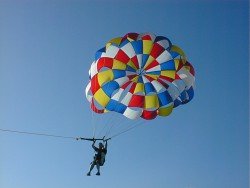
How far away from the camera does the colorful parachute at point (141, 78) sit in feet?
38.8

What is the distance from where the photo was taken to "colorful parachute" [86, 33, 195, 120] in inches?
465

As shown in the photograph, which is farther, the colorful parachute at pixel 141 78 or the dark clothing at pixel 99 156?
the colorful parachute at pixel 141 78

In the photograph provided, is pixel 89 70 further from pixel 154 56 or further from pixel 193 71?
pixel 193 71

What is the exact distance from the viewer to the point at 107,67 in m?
12.1

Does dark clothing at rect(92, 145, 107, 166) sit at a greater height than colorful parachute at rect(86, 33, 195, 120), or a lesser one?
lesser

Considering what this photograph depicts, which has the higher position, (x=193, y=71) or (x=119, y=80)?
(x=193, y=71)

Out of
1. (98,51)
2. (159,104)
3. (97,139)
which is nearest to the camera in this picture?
(97,139)

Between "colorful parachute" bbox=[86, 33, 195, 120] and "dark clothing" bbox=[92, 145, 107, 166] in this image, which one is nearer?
"dark clothing" bbox=[92, 145, 107, 166]

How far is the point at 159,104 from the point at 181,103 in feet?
3.69

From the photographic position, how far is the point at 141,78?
12.2m

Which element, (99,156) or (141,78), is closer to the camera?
(99,156)

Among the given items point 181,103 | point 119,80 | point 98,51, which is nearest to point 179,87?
point 181,103

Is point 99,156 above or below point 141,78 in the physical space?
below

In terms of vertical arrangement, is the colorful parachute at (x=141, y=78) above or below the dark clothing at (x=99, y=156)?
above
